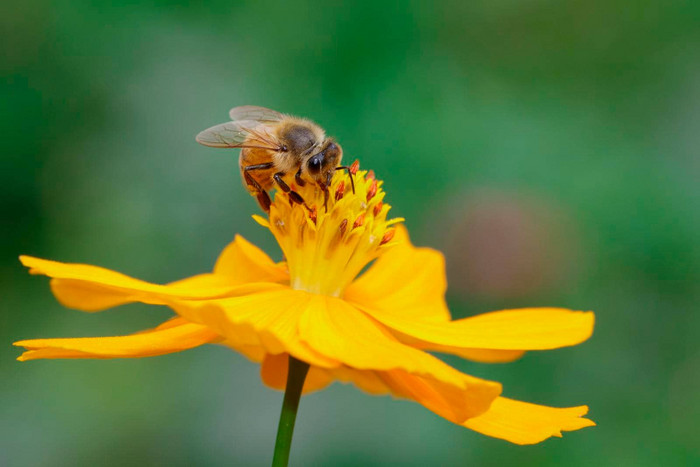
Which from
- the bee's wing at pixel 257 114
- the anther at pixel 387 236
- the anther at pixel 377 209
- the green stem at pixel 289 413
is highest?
the bee's wing at pixel 257 114

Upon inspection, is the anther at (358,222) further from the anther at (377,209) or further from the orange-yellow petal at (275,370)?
the orange-yellow petal at (275,370)

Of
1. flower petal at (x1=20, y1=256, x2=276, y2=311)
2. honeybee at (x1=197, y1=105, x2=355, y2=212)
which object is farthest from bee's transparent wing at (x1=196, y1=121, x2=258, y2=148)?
flower petal at (x1=20, y1=256, x2=276, y2=311)

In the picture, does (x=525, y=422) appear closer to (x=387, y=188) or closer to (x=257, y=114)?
(x=257, y=114)

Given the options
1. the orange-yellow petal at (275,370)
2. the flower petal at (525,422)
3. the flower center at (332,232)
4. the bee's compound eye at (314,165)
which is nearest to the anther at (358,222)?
the flower center at (332,232)

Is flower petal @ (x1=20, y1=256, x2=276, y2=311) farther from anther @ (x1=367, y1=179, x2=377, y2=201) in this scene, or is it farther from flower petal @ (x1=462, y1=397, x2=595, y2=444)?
flower petal @ (x1=462, y1=397, x2=595, y2=444)

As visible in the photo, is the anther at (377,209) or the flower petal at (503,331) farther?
the anther at (377,209)

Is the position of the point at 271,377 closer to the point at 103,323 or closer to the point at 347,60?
the point at 103,323

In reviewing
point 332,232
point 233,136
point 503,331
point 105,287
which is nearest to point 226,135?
point 233,136
